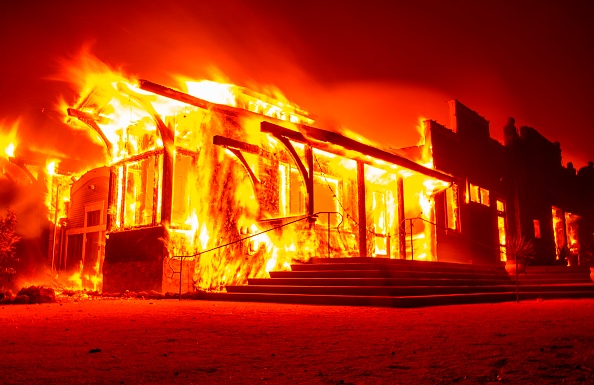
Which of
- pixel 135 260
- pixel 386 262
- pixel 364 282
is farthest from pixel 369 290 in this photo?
pixel 135 260

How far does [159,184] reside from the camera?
42.6 feet

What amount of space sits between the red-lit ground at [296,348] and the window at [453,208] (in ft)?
41.0

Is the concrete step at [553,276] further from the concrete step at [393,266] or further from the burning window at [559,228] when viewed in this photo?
the burning window at [559,228]

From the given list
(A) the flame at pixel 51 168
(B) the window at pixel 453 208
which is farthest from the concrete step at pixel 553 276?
(A) the flame at pixel 51 168

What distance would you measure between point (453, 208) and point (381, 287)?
1129 cm

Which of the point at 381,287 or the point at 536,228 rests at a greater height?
the point at 536,228

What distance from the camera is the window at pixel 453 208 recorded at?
20.3 metres

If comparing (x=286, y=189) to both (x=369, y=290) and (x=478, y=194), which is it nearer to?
(x=369, y=290)

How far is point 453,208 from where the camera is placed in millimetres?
20422

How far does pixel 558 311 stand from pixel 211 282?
26.0 feet

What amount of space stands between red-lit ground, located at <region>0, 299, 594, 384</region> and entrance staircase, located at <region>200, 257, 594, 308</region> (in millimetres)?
2101

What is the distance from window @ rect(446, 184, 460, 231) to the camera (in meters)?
20.3

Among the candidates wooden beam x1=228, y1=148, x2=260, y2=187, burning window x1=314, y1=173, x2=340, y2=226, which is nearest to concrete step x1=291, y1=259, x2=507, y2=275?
wooden beam x1=228, y1=148, x2=260, y2=187

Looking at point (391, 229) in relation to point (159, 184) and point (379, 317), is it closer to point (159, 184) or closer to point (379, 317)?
point (159, 184)
